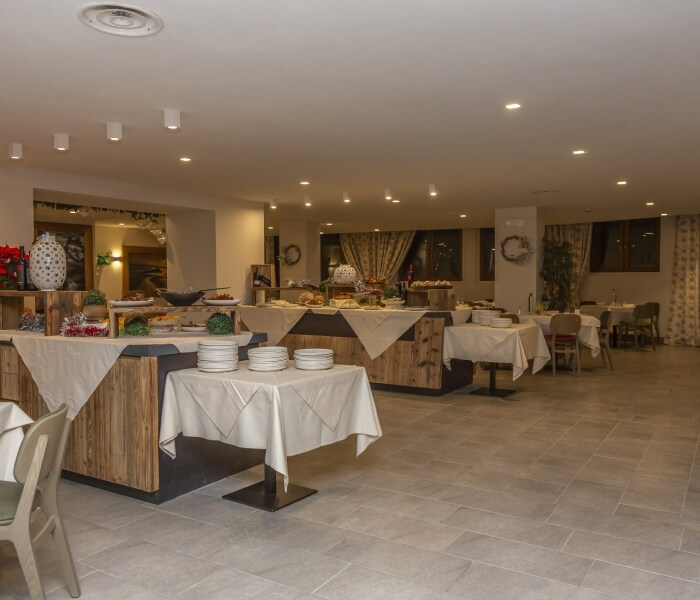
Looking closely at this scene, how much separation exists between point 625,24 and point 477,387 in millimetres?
5190

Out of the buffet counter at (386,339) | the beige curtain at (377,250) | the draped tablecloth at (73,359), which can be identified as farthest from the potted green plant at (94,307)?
the beige curtain at (377,250)

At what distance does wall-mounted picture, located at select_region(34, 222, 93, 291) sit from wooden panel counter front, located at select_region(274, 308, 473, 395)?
7175 mm

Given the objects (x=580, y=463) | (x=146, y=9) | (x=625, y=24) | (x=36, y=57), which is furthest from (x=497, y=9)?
(x=580, y=463)

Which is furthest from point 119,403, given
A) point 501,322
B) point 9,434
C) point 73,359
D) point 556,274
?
point 556,274

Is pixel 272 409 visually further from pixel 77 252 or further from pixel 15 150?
pixel 77 252

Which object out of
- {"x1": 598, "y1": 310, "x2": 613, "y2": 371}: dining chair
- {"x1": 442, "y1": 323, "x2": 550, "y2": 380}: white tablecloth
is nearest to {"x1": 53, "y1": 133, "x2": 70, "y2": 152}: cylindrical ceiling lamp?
{"x1": 442, "y1": 323, "x2": 550, "y2": 380}: white tablecloth

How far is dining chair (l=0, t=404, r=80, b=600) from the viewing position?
2.28 m

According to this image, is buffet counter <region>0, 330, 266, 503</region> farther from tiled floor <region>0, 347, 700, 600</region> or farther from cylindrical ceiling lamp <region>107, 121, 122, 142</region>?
cylindrical ceiling lamp <region>107, 121, 122, 142</region>

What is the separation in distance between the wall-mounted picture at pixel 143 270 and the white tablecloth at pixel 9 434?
11183mm

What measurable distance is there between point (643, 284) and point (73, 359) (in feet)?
39.5

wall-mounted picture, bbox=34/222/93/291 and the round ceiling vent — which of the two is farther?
wall-mounted picture, bbox=34/222/93/291

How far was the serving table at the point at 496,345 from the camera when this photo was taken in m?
6.42

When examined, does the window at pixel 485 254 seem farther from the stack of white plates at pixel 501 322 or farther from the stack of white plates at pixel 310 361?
the stack of white plates at pixel 310 361

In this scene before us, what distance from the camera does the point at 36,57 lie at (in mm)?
3449
